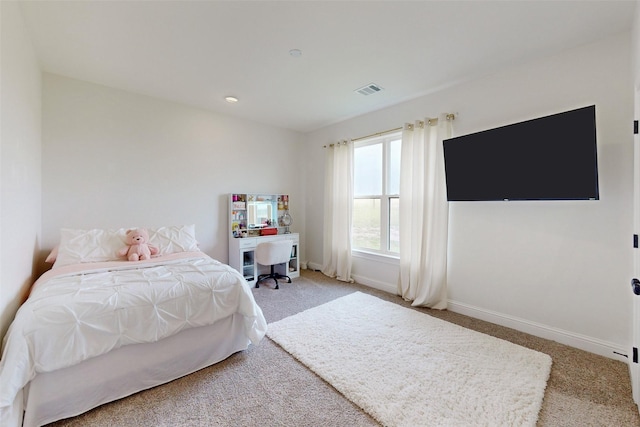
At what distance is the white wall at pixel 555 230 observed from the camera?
2117 millimetres

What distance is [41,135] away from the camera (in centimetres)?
276

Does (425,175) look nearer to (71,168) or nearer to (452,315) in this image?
(452,315)

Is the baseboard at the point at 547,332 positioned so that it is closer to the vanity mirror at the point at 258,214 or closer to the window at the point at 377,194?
the window at the point at 377,194

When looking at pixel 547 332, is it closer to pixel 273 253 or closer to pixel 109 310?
pixel 273 253

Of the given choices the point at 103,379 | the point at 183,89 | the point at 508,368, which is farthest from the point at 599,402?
the point at 183,89

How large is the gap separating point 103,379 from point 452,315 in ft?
10.4

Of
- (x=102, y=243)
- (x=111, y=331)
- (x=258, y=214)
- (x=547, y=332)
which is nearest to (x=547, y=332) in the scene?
(x=547, y=332)

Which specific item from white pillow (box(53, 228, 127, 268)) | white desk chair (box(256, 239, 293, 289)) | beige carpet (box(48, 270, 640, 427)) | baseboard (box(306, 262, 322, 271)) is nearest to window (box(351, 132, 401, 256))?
baseboard (box(306, 262, 322, 271))

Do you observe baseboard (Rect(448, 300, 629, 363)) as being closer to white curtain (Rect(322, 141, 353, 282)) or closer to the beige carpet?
the beige carpet

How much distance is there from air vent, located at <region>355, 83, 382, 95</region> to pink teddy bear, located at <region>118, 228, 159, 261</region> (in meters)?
3.02

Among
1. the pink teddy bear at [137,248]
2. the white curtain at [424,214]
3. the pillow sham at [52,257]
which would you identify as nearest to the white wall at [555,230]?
the white curtain at [424,214]

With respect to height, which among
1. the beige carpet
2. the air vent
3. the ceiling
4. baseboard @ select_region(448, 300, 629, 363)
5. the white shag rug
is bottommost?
the beige carpet

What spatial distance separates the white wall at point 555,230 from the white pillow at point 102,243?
3.32 metres

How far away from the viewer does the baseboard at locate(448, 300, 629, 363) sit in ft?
7.07
